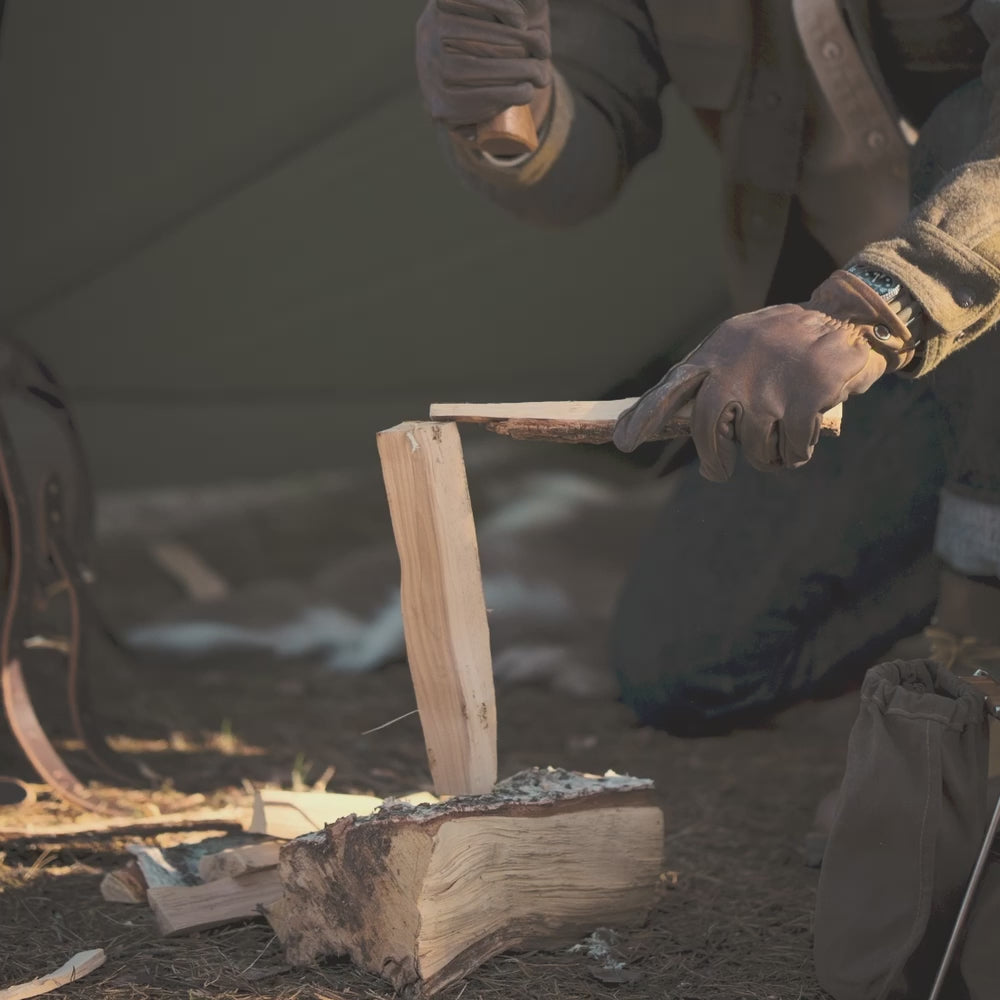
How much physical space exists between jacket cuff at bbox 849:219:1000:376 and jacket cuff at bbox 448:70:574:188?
65 cm

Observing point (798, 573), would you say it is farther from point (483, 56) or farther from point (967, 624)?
point (483, 56)

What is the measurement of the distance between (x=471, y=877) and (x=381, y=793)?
1.89ft

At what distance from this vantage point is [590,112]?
1925 millimetres

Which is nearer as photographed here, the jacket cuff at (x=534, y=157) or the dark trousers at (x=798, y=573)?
the jacket cuff at (x=534, y=157)

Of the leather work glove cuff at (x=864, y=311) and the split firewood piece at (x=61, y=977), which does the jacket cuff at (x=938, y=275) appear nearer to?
the leather work glove cuff at (x=864, y=311)

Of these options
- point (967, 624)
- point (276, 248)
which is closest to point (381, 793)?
point (967, 624)

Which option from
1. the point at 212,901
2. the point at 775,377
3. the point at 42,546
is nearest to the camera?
the point at 775,377

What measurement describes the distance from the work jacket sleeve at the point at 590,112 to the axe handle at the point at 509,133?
0.24ft

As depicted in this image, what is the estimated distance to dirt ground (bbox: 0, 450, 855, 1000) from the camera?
133 cm

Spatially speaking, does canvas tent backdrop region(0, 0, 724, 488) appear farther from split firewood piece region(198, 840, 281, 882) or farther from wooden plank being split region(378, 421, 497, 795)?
split firewood piece region(198, 840, 281, 882)

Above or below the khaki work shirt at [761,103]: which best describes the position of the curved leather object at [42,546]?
below

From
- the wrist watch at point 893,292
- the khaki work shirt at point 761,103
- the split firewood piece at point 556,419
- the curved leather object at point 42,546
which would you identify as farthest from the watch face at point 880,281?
the curved leather object at point 42,546

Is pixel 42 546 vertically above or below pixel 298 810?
above

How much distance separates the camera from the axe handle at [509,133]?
1.69 metres
